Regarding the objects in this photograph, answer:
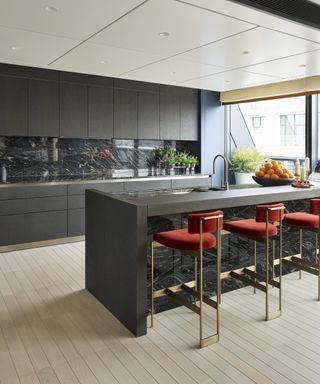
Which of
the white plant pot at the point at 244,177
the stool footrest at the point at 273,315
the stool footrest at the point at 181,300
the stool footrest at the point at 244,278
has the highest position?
the white plant pot at the point at 244,177

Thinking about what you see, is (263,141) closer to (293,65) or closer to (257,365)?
(293,65)

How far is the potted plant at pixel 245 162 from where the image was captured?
7434 millimetres

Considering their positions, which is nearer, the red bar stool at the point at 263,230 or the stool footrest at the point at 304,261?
the red bar stool at the point at 263,230

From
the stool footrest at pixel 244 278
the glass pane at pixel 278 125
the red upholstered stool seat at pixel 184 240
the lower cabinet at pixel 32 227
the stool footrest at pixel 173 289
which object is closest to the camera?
the red upholstered stool seat at pixel 184 240

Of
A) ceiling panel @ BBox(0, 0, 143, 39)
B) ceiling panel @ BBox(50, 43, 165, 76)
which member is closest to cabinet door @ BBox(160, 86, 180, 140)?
ceiling panel @ BBox(50, 43, 165, 76)

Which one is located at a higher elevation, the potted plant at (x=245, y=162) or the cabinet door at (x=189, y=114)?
the cabinet door at (x=189, y=114)

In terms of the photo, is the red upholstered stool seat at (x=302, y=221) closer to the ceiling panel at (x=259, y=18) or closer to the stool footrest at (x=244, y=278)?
the stool footrest at (x=244, y=278)

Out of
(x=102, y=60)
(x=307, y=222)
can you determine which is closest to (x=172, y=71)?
(x=102, y=60)

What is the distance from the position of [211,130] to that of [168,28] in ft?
14.0

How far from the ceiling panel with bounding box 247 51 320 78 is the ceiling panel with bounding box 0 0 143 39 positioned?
228cm

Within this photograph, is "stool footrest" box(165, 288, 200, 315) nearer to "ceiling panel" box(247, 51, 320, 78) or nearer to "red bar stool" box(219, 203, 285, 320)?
"red bar stool" box(219, 203, 285, 320)

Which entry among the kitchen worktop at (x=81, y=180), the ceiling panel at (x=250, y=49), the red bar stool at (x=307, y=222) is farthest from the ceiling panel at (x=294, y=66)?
the kitchen worktop at (x=81, y=180)

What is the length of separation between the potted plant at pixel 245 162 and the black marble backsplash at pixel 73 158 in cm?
142

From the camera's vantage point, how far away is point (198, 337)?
2924 millimetres
